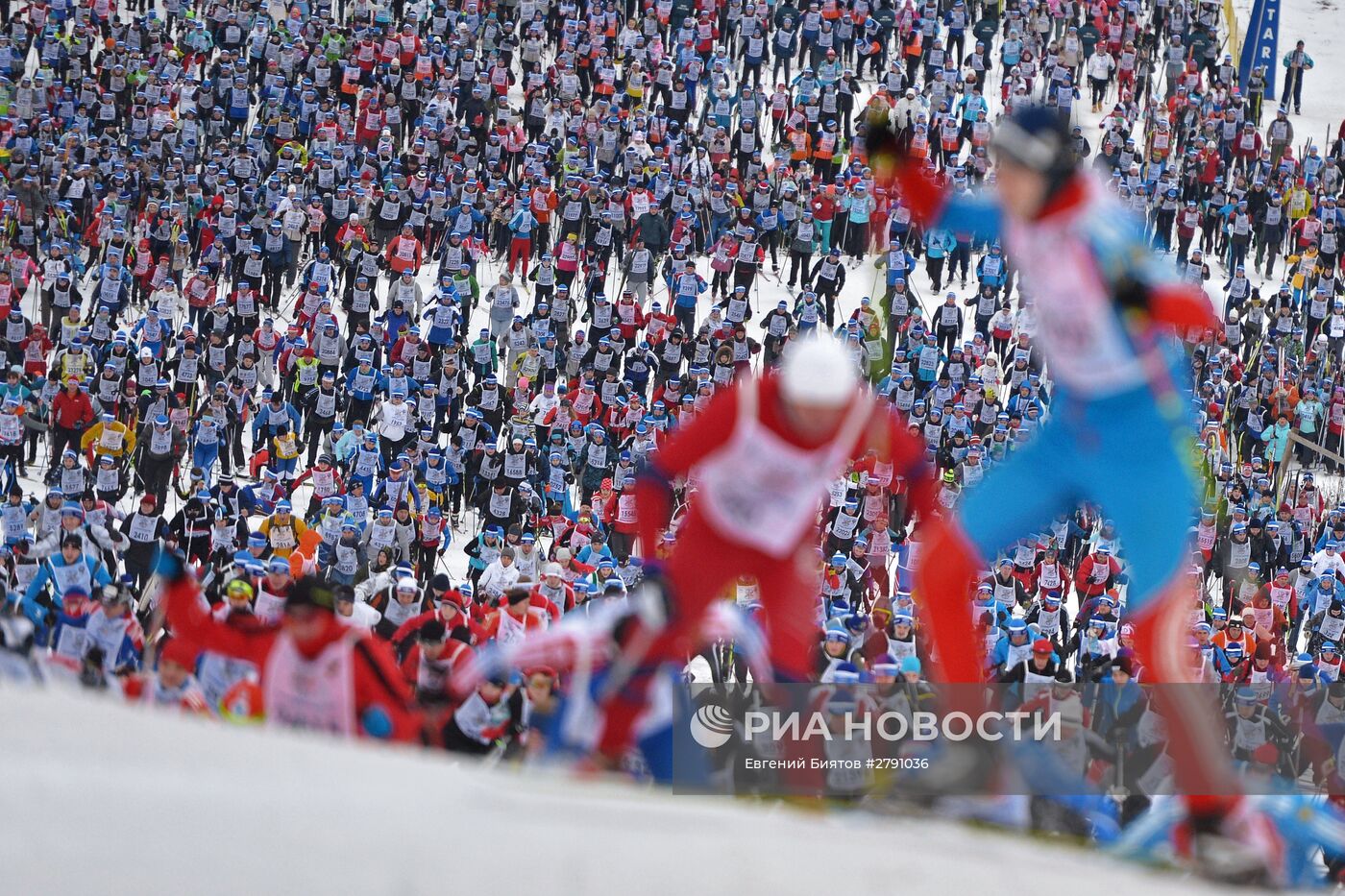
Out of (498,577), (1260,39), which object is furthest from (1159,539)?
(1260,39)

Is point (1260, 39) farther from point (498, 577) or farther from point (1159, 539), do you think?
point (1159, 539)

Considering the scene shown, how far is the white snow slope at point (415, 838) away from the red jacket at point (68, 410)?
574 inches

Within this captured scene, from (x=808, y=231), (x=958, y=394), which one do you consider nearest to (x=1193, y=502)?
(x=958, y=394)

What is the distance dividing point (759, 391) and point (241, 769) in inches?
73.8

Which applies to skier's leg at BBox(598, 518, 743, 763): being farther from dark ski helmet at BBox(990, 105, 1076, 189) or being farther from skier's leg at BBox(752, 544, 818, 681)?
dark ski helmet at BBox(990, 105, 1076, 189)

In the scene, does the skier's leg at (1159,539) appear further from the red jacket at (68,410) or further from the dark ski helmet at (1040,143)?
the red jacket at (68,410)

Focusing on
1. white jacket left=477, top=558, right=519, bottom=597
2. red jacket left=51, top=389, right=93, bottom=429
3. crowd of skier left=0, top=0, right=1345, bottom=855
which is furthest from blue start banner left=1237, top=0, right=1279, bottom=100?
red jacket left=51, top=389, right=93, bottom=429

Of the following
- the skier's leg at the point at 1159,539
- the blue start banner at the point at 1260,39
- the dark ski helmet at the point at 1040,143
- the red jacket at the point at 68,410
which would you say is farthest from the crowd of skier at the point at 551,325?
the dark ski helmet at the point at 1040,143

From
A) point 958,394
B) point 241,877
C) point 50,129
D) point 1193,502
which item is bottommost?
point 241,877

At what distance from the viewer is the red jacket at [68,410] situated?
19016mm

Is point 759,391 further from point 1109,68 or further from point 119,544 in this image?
point 1109,68

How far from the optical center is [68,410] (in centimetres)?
1902

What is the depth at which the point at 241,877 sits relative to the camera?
4.67 m

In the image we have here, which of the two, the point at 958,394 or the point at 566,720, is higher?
the point at 958,394
